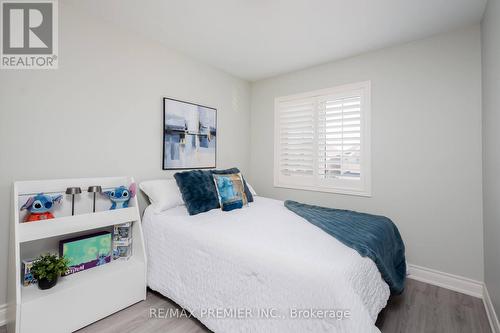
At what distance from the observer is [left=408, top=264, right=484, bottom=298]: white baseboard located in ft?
7.13

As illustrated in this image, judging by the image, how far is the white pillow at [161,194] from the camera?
2.29 metres

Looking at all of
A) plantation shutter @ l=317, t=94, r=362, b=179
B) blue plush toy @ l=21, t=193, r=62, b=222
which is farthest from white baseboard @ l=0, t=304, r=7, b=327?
plantation shutter @ l=317, t=94, r=362, b=179

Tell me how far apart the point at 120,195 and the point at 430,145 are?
119 inches

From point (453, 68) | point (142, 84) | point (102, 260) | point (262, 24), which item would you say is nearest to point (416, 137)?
point (453, 68)

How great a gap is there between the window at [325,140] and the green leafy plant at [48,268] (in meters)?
A: 2.64

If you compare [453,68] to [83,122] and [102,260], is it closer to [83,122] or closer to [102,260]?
[83,122]

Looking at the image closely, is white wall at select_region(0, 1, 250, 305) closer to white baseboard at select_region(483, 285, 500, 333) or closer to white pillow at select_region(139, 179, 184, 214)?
white pillow at select_region(139, 179, 184, 214)

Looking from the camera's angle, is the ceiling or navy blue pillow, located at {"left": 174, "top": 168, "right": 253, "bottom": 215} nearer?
the ceiling

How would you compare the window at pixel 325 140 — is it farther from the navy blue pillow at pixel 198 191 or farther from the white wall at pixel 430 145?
the navy blue pillow at pixel 198 191

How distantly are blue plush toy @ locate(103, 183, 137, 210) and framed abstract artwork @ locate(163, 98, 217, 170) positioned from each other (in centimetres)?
63

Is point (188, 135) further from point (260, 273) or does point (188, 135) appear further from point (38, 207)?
point (260, 273)

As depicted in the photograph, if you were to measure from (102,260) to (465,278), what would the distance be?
3298 millimetres

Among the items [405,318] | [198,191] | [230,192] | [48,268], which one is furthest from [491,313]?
[48,268]

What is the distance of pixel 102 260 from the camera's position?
6.62ft
